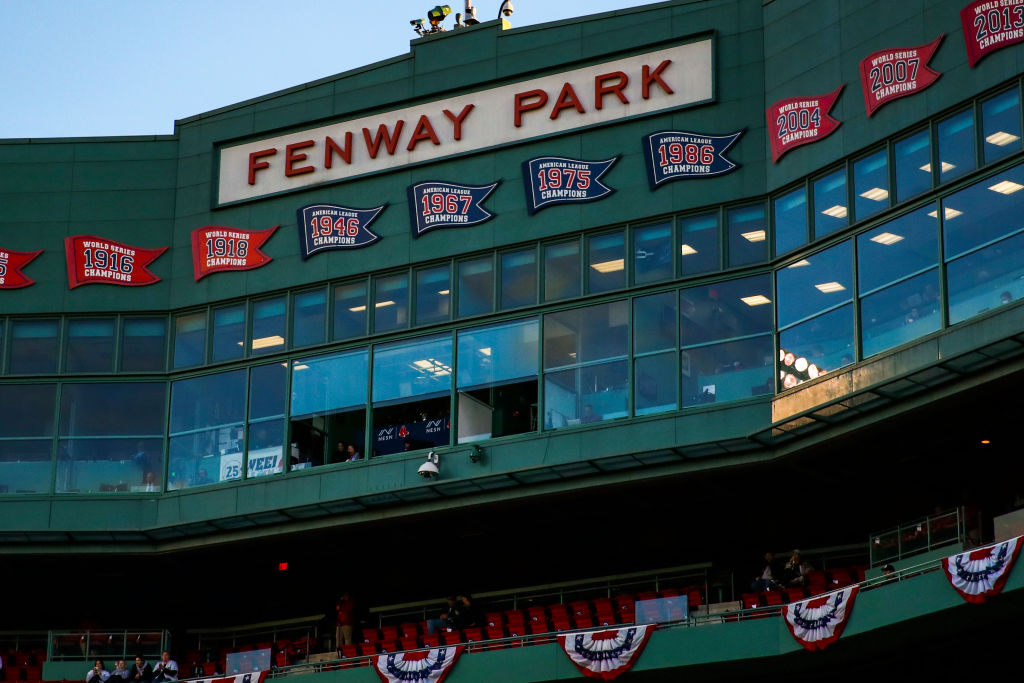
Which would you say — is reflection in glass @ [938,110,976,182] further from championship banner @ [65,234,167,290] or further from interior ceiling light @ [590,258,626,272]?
championship banner @ [65,234,167,290]

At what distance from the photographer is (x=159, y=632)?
35.8 m

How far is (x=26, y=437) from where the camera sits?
34438 mm

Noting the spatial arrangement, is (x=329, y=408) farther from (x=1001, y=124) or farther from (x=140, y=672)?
(x=1001, y=124)

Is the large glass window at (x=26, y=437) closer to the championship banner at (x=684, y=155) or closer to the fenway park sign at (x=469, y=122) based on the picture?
the fenway park sign at (x=469, y=122)

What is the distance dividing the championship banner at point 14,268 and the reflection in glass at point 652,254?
1364 centimetres

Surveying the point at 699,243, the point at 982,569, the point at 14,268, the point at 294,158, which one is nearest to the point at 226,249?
the point at 294,158

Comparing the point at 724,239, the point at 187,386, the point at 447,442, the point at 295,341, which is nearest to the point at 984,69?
the point at 724,239

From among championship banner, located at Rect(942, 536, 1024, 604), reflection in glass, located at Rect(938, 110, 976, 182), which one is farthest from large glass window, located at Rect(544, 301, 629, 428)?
championship banner, located at Rect(942, 536, 1024, 604)

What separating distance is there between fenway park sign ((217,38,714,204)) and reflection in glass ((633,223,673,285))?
94.5 inches

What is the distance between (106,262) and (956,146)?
18323mm

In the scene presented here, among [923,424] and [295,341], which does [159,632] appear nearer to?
[295,341]

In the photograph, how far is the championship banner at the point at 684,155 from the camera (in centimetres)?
3039

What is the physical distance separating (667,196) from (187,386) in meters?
11.1

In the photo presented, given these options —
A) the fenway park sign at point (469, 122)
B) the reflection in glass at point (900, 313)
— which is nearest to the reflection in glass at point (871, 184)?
the reflection in glass at point (900, 313)
